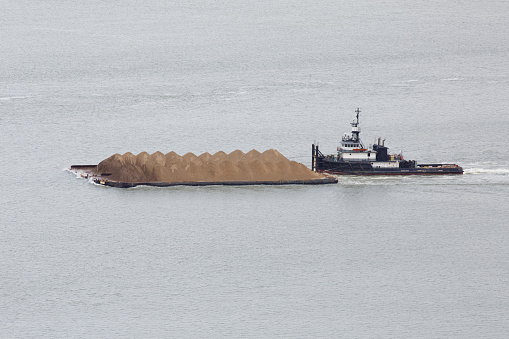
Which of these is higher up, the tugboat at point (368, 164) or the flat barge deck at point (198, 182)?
the tugboat at point (368, 164)

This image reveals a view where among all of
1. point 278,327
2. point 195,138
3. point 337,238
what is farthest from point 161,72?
point 278,327

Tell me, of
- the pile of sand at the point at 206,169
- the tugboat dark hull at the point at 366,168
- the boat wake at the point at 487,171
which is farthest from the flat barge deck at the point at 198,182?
the boat wake at the point at 487,171

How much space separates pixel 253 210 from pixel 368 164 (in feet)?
56.0

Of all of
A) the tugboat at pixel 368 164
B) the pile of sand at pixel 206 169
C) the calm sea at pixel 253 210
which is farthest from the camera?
the tugboat at pixel 368 164

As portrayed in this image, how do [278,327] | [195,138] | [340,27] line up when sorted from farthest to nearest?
[340,27], [195,138], [278,327]

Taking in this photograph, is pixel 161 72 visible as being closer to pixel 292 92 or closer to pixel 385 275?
pixel 292 92

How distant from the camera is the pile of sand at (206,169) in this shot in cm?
8144

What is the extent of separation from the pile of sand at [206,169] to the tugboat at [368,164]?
5.19 metres

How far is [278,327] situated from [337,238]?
16.9 meters

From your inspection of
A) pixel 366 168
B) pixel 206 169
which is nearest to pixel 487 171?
pixel 366 168

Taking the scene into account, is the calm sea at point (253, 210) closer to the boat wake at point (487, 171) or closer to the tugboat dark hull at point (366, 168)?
the boat wake at point (487, 171)

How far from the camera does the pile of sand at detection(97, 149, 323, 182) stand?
81.4m

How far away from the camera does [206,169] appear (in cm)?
8181

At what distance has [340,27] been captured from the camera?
188375 mm
